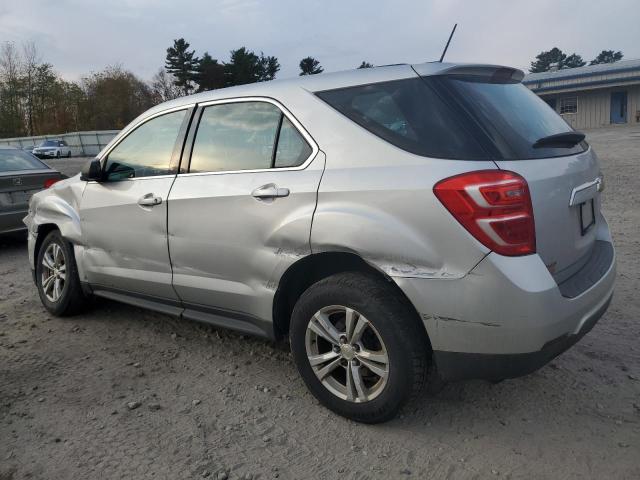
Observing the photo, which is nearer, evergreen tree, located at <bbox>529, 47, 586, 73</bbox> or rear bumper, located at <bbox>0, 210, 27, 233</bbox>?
rear bumper, located at <bbox>0, 210, 27, 233</bbox>

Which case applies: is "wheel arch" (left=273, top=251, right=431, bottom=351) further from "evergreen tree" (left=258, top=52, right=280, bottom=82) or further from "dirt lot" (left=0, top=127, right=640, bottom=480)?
"evergreen tree" (left=258, top=52, right=280, bottom=82)

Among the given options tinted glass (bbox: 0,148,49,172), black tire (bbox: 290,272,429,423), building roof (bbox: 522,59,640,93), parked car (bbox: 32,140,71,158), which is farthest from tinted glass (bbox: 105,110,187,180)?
parked car (bbox: 32,140,71,158)

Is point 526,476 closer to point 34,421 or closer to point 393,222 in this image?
point 393,222

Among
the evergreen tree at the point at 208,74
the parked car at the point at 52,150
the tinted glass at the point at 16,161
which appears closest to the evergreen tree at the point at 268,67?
the evergreen tree at the point at 208,74

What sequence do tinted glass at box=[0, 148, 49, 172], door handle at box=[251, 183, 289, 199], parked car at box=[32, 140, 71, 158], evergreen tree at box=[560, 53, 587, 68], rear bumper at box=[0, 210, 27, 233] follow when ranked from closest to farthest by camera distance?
door handle at box=[251, 183, 289, 199] → rear bumper at box=[0, 210, 27, 233] → tinted glass at box=[0, 148, 49, 172] → parked car at box=[32, 140, 71, 158] → evergreen tree at box=[560, 53, 587, 68]

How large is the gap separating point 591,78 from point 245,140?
127 ft

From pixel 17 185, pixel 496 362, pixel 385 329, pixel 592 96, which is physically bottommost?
pixel 496 362

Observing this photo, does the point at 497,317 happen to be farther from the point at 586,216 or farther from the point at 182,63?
the point at 182,63

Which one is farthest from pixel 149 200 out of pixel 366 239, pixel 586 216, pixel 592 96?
pixel 592 96

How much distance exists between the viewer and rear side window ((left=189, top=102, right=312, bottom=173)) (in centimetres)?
301

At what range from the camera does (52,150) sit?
38219 millimetres

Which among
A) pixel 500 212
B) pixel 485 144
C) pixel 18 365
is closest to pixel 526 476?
pixel 500 212

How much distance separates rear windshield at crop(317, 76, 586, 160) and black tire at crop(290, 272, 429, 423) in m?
0.70

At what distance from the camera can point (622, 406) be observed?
289 cm
